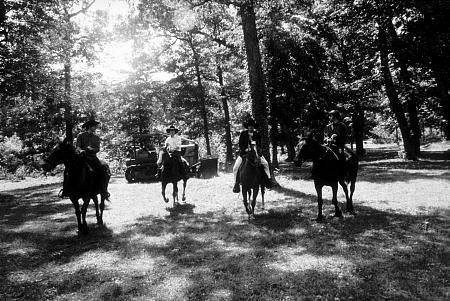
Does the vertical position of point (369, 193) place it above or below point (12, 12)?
below

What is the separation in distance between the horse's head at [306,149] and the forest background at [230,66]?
446 mm

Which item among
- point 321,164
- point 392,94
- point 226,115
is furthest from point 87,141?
point 226,115

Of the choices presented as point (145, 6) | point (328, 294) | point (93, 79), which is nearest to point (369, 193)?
point (328, 294)

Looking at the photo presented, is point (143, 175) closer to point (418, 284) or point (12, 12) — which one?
point (12, 12)

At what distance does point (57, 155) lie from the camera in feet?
29.3

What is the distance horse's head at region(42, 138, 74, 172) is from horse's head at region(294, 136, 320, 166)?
6016 millimetres

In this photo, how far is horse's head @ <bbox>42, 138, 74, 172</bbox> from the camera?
8.78 metres

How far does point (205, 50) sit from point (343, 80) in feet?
49.5

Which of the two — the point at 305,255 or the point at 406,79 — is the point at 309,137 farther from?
the point at 406,79

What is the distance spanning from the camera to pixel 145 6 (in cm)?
1566

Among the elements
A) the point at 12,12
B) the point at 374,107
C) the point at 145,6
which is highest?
the point at 12,12

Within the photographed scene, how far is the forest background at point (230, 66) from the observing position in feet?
53.4

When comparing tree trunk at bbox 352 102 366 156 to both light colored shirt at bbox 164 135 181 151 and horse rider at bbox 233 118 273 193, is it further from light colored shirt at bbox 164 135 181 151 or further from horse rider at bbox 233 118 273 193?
horse rider at bbox 233 118 273 193

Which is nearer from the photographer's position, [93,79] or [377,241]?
[377,241]
